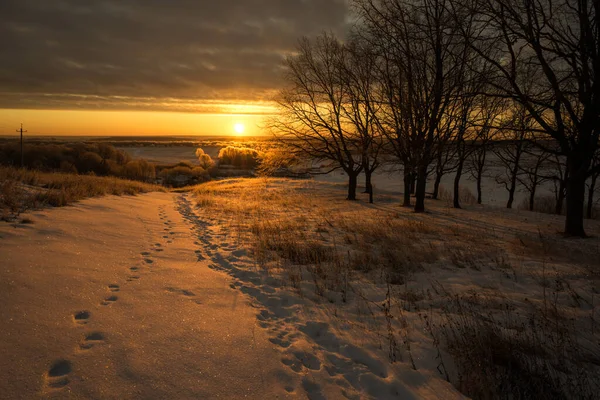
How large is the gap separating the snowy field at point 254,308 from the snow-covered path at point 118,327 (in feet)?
0.05

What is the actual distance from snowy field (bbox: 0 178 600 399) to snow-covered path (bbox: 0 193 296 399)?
0.05 feet

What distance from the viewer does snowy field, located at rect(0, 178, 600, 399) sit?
273cm

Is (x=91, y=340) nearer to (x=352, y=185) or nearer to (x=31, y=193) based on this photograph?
(x=31, y=193)

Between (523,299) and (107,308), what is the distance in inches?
209

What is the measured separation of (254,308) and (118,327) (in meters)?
1.57

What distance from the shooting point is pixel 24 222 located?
577 centimetres

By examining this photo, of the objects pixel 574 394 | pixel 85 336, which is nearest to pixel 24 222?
pixel 85 336

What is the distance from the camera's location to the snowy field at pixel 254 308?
2.73 meters

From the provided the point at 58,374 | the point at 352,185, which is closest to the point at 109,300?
the point at 58,374

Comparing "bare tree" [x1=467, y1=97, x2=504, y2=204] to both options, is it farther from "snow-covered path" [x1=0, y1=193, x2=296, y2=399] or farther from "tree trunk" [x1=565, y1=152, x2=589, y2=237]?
"snow-covered path" [x1=0, y1=193, x2=296, y2=399]

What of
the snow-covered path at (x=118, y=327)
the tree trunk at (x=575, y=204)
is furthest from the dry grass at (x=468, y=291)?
the snow-covered path at (x=118, y=327)

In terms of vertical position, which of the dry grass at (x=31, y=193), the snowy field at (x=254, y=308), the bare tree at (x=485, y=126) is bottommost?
the snowy field at (x=254, y=308)

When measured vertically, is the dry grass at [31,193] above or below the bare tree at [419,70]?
below

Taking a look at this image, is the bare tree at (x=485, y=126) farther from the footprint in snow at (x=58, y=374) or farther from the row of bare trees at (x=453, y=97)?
the footprint in snow at (x=58, y=374)
